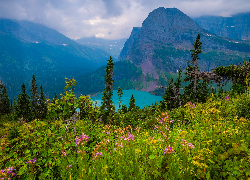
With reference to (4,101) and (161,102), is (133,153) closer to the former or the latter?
(161,102)

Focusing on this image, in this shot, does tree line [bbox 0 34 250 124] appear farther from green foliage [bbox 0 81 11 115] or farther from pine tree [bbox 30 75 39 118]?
green foliage [bbox 0 81 11 115]

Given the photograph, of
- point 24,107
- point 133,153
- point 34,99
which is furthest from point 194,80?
point 24,107

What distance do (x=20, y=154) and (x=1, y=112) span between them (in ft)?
271

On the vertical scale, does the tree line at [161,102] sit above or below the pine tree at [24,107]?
above

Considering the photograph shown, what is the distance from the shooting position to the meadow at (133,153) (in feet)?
7.01

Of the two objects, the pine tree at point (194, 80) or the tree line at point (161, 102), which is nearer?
the tree line at point (161, 102)

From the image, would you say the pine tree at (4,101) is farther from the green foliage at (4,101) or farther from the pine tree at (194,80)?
the pine tree at (194,80)

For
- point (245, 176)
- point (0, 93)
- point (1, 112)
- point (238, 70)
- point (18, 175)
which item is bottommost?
point (1, 112)

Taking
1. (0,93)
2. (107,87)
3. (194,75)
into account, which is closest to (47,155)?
(194,75)

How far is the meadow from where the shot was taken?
214 centimetres

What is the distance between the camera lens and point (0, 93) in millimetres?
62094

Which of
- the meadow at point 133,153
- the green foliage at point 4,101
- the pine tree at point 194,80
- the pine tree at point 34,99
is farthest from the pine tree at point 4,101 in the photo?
the meadow at point 133,153

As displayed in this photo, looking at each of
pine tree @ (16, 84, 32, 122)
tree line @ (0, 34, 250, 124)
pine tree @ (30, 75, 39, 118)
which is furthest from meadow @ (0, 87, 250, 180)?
pine tree @ (16, 84, 32, 122)

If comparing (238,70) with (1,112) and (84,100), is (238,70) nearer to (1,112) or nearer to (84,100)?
(84,100)
